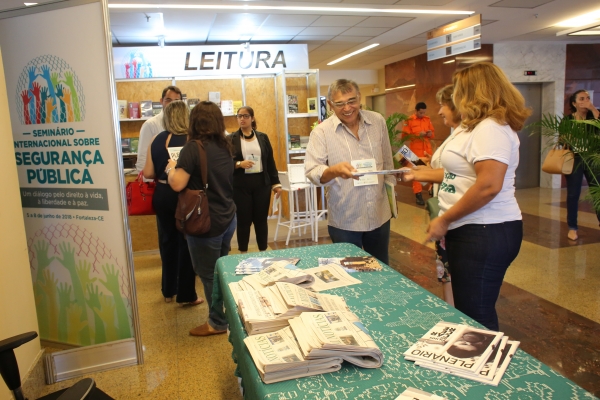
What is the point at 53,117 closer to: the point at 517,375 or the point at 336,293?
the point at 336,293

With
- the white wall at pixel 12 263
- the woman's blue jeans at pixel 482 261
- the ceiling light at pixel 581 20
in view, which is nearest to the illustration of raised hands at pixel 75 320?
the white wall at pixel 12 263

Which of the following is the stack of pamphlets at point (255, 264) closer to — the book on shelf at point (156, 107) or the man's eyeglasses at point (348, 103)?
the man's eyeglasses at point (348, 103)

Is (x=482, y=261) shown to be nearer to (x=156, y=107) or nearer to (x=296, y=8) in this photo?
(x=296, y=8)

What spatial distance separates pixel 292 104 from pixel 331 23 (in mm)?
1265

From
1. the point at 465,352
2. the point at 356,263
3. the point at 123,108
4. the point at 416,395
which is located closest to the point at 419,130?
the point at 123,108

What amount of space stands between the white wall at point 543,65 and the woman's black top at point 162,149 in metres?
7.53

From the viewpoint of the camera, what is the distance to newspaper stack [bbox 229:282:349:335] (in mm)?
1479

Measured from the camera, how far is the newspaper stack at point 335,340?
126 cm

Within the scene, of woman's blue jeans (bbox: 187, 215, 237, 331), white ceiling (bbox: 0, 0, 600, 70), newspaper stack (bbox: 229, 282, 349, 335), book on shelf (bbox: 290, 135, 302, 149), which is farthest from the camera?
book on shelf (bbox: 290, 135, 302, 149)

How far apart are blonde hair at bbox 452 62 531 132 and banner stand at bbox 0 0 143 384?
190cm

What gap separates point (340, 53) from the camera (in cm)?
963

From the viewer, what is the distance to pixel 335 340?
4.24ft

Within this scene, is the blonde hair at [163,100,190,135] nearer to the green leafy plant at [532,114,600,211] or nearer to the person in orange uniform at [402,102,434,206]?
the green leafy plant at [532,114,600,211]

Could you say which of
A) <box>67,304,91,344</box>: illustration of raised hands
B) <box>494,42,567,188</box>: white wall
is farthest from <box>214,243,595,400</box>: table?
<box>494,42,567,188</box>: white wall
